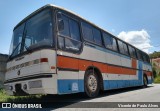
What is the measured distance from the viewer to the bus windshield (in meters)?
6.88

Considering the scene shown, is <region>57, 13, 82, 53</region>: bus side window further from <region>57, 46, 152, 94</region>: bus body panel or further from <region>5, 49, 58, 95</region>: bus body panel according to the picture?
<region>5, 49, 58, 95</region>: bus body panel

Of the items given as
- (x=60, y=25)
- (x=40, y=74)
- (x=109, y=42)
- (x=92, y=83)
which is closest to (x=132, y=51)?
(x=109, y=42)

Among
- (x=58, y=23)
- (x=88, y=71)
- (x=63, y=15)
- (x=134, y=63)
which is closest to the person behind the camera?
(x=58, y=23)

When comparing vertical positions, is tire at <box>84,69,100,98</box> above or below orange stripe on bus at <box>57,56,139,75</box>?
below

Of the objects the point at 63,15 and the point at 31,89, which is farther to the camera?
the point at 63,15

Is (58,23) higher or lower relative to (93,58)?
higher

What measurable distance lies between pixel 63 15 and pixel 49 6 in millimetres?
577

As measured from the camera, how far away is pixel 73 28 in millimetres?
7977

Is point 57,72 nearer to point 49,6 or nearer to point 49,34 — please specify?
point 49,34

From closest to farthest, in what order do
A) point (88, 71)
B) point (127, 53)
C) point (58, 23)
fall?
1. point (58, 23)
2. point (88, 71)
3. point (127, 53)

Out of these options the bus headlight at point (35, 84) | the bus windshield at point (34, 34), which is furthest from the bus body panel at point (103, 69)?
the bus windshield at point (34, 34)

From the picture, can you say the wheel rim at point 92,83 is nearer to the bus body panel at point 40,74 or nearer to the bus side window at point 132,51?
the bus body panel at point 40,74

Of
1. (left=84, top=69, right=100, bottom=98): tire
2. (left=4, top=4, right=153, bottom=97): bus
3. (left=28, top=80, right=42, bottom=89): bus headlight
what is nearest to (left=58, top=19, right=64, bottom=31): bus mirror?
(left=4, top=4, right=153, bottom=97): bus

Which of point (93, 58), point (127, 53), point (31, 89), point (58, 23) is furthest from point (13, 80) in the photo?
point (127, 53)
